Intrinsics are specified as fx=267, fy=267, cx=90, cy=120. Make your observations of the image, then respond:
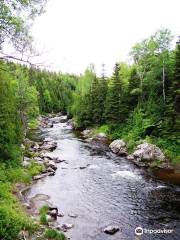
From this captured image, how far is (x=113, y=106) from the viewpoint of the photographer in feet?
162

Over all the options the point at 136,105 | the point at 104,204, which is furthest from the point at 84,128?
the point at 104,204

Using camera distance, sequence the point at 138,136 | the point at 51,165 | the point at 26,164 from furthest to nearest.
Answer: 1. the point at 138,136
2. the point at 51,165
3. the point at 26,164

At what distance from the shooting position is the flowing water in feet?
57.4

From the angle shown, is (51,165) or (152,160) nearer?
(51,165)

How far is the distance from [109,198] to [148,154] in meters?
12.5

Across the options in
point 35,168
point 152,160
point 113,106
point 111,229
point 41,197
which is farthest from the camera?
point 113,106

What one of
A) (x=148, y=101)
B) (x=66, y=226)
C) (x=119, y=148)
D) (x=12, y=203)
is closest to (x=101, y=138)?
(x=119, y=148)

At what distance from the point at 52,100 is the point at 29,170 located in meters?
99.8

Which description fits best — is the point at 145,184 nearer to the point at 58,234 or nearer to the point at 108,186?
the point at 108,186

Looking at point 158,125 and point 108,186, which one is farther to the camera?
point 158,125

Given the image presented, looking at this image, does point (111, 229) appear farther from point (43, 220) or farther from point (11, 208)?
point (11, 208)

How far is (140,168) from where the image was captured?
102 ft

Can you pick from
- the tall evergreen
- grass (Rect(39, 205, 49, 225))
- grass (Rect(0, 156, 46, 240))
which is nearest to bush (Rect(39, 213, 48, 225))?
grass (Rect(39, 205, 49, 225))

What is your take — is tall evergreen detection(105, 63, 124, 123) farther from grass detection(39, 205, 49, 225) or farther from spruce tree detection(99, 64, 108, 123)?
grass detection(39, 205, 49, 225)
